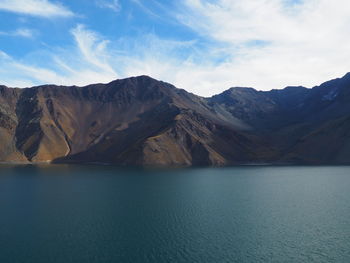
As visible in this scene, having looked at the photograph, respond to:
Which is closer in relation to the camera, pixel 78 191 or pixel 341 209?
pixel 341 209

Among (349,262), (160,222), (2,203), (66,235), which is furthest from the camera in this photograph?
(2,203)

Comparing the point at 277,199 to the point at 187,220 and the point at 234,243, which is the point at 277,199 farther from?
the point at 234,243

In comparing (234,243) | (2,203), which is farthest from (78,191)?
(234,243)

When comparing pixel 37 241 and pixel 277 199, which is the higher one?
pixel 277 199

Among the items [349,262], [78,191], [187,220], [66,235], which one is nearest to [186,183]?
[78,191]

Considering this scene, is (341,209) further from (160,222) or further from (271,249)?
(160,222)

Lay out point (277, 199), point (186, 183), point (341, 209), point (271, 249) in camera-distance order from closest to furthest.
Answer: point (271, 249), point (341, 209), point (277, 199), point (186, 183)
